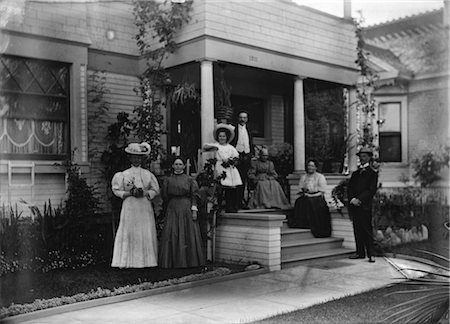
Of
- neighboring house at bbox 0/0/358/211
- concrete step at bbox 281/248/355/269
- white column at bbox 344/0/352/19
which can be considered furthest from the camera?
white column at bbox 344/0/352/19

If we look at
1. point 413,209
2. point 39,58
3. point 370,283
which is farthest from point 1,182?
point 413,209

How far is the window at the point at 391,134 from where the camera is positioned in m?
12.8

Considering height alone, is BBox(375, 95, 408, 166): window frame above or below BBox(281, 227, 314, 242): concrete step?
above

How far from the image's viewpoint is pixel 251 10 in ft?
31.6

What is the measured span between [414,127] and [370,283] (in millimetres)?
6800

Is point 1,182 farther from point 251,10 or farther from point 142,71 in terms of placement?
point 251,10

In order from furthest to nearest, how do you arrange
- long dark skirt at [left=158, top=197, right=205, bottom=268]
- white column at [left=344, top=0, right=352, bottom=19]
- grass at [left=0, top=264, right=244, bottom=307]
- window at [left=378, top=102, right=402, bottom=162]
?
window at [left=378, top=102, right=402, bottom=162], white column at [left=344, top=0, right=352, bottom=19], long dark skirt at [left=158, top=197, right=205, bottom=268], grass at [left=0, top=264, right=244, bottom=307]

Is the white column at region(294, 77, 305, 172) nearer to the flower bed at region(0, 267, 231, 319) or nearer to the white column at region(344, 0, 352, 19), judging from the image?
the white column at region(344, 0, 352, 19)

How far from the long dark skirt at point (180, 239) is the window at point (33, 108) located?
264cm

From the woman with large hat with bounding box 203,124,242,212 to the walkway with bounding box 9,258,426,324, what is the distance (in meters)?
1.57

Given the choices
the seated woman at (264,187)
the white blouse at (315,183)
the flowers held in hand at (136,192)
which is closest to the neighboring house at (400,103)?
the white blouse at (315,183)

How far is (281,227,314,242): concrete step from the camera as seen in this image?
902 centimetres

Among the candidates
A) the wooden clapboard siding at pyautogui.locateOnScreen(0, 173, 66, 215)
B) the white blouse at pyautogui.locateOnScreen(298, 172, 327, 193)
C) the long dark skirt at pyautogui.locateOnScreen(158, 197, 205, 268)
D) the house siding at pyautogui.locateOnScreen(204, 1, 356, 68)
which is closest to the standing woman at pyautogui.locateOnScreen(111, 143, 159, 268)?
the long dark skirt at pyautogui.locateOnScreen(158, 197, 205, 268)

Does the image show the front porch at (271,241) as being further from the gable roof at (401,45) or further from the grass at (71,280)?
the gable roof at (401,45)
